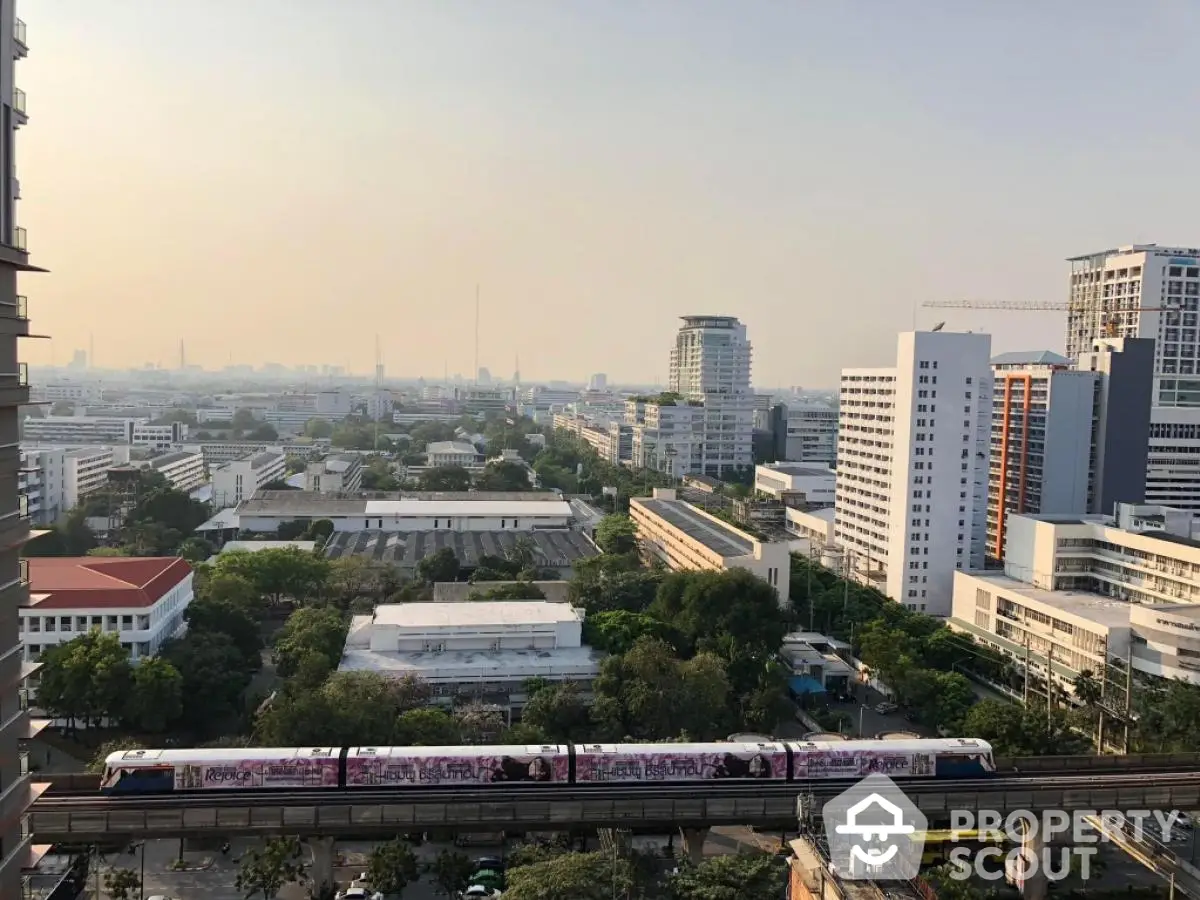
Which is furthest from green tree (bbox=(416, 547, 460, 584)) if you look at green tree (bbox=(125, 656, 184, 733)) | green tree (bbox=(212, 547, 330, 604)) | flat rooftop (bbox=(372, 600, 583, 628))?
green tree (bbox=(125, 656, 184, 733))

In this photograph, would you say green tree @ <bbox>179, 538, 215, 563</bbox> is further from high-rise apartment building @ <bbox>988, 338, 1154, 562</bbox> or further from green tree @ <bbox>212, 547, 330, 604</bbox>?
high-rise apartment building @ <bbox>988, 338, 1154, 562</bbox>

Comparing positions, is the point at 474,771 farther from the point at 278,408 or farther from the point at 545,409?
the point at 545,409

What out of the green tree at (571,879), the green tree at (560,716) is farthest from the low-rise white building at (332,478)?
the green tree at (571,879)

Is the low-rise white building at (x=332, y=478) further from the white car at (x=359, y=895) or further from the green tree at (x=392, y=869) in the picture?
the green tree at (x=392, y=869)

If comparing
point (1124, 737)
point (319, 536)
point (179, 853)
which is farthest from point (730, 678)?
point (319, 536)

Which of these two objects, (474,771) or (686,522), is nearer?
(474,771)
